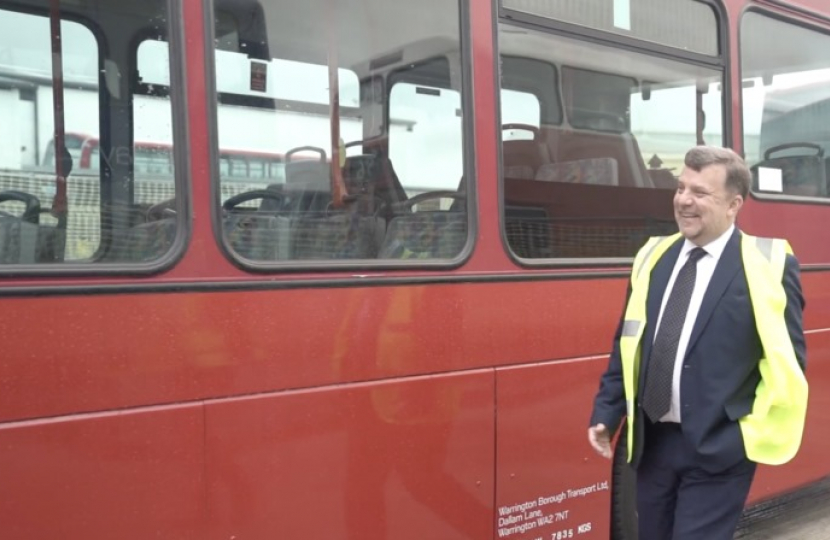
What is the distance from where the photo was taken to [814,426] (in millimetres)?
4574

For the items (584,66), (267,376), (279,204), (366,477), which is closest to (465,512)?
(366,477)

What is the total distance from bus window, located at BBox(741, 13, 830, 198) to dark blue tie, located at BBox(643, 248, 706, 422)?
213 centimetres

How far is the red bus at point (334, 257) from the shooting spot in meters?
2.40

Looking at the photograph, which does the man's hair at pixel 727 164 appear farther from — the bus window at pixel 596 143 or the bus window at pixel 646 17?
the bus window at pixel 646 17

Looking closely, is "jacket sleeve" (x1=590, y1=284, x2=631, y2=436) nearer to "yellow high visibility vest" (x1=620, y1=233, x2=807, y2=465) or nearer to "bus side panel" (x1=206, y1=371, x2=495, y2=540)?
"yellow high visibility vest" (x1=620, y1=233, x2=807, y2=465)

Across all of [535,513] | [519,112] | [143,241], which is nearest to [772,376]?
[535,513]

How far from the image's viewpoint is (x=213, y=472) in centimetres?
259

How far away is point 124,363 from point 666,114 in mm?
2749

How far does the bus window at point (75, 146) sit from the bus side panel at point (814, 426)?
341cm

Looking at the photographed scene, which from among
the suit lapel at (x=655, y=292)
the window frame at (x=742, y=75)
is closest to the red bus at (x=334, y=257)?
Result: the window frame at (x=742, y=75)

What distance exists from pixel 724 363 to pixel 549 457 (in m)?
1.28

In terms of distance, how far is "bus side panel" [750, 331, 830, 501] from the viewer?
14.7 feet

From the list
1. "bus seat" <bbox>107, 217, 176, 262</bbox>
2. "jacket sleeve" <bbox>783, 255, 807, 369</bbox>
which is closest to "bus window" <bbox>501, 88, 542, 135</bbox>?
"jacket sleeve" <bbox>783, 255, 807, 369</bbox>

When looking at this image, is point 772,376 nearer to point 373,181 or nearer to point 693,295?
point 693,295
